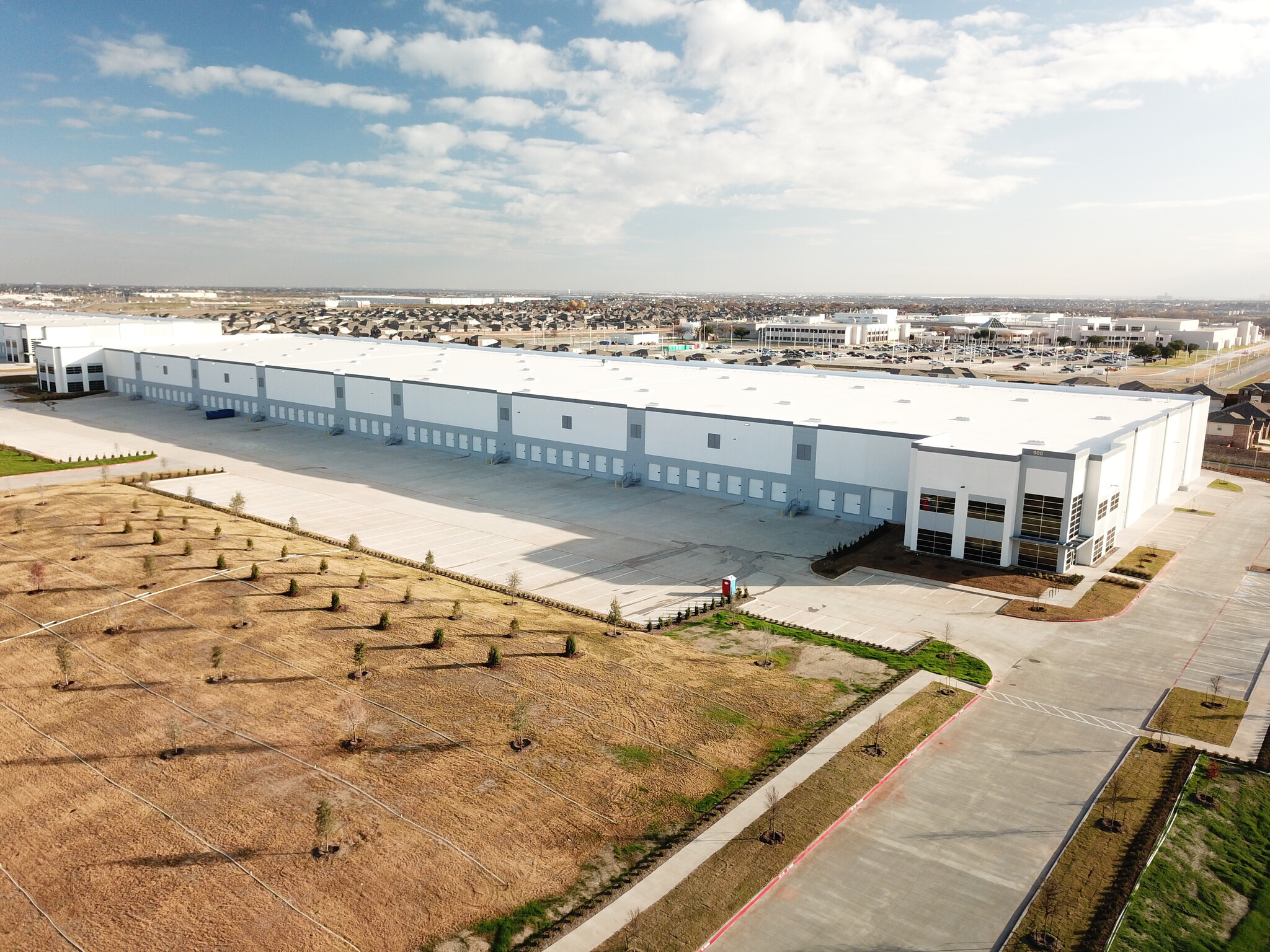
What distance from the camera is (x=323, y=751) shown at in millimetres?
24922

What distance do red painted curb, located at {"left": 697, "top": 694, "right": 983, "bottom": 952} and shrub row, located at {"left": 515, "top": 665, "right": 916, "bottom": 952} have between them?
2317 millimetres

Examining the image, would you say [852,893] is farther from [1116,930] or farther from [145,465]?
[145,465]

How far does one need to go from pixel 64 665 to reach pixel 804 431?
131 ft

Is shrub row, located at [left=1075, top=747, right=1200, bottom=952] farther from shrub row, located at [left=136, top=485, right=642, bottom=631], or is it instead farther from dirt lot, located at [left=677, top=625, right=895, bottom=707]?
shrub row, located at [left=136, top=485, right=642, bottom=631]

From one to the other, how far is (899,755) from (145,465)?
205 ft

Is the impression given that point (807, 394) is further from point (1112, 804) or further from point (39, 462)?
point (39, 462)

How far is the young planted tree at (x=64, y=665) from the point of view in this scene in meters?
28.6

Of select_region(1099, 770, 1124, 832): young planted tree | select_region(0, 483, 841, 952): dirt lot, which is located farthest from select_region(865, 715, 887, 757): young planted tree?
select_region(1099, 770, 1124, 832): young planted tree

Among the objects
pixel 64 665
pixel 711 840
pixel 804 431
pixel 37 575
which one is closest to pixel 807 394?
pixel 804 431

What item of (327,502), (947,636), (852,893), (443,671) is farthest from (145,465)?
(852,893)

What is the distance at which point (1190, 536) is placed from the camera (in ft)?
166

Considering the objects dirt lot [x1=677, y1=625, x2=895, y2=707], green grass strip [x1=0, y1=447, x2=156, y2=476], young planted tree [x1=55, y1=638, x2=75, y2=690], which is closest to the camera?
young planted tree [x1=55, y1=638, x2=75, y2=690]

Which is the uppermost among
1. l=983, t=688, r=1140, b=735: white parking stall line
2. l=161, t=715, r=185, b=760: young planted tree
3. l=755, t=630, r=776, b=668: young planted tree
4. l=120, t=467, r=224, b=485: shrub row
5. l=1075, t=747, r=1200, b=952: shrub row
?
l=120, t=467, r=224, b=485: shrub row

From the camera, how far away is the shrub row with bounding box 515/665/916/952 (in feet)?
59.9
